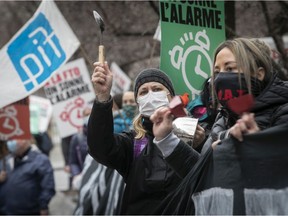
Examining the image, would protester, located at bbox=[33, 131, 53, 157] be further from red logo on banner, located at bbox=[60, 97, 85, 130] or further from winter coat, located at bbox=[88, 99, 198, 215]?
winter coat, located at bbox=[88, 99, 198, 215]

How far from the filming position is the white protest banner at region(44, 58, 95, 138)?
10523 millimetres

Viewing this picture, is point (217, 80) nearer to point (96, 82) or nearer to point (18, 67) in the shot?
point (96, 82)

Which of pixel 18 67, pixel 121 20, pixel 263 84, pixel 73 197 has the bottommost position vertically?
pixel 73 197

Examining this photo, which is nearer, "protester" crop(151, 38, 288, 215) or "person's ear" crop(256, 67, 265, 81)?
"protester" crop(151, 38, 288, 215)

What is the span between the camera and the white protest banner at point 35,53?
5.53 meters

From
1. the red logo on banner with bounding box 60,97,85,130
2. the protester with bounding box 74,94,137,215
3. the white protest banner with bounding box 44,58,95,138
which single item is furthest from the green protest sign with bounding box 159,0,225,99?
the red logo on banner with bounding box 60,97,85,130

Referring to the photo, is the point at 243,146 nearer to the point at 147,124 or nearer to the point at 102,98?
the point at 102,98

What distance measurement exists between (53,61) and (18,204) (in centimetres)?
284

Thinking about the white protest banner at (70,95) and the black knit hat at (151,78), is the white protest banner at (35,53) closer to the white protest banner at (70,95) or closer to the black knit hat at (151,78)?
the black knit hat at (151,78)

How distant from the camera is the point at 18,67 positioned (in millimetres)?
5566

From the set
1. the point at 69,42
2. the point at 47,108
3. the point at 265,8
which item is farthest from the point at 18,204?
the point at 47,108

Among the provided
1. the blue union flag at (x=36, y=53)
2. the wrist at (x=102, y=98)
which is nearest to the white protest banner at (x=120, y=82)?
the blue union flag at (x=36, y=53)

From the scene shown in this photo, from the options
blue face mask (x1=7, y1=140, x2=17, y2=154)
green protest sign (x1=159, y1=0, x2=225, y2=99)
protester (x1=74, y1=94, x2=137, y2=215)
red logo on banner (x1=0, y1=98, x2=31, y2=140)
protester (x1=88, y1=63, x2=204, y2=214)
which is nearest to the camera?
protester (x1=88, y1=63, x2=204, y2=214)

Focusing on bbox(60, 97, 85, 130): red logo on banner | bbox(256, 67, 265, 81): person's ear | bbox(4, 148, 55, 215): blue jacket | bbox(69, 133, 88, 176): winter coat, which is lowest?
bbox(4, 148, 55, 215): blue jacket
